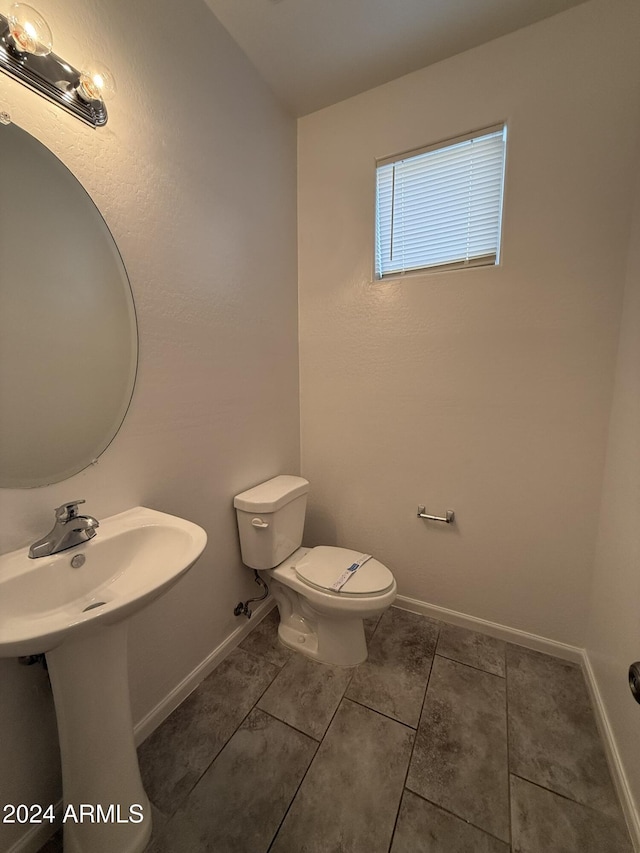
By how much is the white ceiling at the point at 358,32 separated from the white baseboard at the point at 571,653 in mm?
2568

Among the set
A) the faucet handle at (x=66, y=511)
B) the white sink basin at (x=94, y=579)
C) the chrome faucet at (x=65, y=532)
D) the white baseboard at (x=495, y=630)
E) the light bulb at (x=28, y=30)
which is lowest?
the white baseboard at (x=495, y=630)

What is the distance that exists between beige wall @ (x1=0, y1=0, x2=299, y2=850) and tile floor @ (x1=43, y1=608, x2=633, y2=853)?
0.26 meters

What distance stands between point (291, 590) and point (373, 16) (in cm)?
238

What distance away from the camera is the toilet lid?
136 cm

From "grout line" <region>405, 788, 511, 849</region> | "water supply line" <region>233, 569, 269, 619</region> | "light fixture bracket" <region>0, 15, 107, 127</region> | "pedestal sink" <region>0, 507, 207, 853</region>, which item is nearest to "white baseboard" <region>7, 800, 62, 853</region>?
"pedestal sink" <region>0, 507, 207, 853</region>

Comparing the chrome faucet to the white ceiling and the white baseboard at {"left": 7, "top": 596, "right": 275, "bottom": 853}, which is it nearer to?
the white baseboard at {"left": 7, "top": 596, "right": 275, "bottom": 853}

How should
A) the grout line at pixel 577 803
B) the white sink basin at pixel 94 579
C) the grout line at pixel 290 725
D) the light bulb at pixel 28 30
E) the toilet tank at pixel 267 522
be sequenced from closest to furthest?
the white sink basin at pixel 94 579, the light bulb at pixel 28 30, the grout line at pixel 577 803, the grout line at pixel 290 725, the toilet tank at pixel 267 522

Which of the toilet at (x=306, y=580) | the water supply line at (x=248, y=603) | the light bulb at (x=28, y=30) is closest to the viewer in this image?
the light bulb at (x=28, y=30)

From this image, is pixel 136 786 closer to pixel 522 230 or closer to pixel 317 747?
pixel 317 747

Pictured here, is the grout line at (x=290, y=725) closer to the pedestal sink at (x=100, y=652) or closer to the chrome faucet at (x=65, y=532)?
the pedestal sink at (x=100, y=652)

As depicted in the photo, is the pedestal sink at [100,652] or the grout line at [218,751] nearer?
the pedestal sink at [100,652]

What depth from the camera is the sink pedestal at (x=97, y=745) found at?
0.78 meters

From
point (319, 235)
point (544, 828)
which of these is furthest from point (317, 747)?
point (319, 235)

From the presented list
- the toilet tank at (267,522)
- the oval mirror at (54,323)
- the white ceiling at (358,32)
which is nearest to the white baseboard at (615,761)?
the toilet tank at (267,522)
